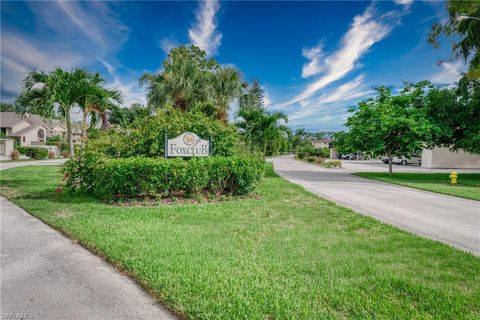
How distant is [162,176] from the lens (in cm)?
762

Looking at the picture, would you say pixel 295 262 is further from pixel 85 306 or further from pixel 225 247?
pixel 85 306

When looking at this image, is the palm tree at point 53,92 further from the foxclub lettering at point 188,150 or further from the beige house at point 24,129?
the beige house at point 24,129

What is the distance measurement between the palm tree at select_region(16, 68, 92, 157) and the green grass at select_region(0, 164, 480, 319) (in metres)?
4.02

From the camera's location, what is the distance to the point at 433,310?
2.66 m

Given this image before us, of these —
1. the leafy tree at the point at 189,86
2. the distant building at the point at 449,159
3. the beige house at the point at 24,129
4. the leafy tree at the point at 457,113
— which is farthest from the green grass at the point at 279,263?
the beige house at the point at 24,129

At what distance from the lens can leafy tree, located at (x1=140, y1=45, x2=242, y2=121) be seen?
2262 centimetres

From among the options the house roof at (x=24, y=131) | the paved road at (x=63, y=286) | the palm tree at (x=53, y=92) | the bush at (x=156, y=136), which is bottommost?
the paved road at (x=63, y=286)

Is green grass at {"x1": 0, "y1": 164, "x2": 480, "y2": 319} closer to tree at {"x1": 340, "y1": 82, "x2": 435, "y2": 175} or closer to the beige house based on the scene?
tree at {"x1": 340, "y1": 82, "x2": 435, "y2": 175}

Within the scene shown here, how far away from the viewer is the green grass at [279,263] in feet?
9.00

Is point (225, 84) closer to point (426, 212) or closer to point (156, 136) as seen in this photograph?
point (156, 136)

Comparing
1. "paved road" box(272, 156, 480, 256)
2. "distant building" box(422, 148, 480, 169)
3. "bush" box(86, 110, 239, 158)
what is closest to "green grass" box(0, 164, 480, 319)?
"paved road" box(272, 156, 480, 256)

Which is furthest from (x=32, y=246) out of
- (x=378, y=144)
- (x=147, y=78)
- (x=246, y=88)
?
(x=246, y=88)

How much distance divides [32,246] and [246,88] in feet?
81.9

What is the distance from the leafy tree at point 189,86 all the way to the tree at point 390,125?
870cm
